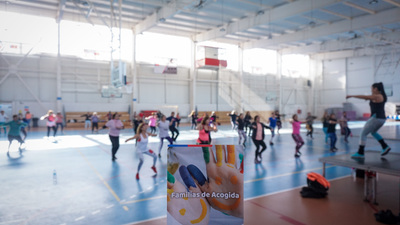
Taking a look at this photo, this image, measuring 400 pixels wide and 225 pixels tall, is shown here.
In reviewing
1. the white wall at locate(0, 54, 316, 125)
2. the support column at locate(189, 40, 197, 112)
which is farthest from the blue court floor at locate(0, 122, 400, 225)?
the support column at locate(189, 40, 197, 112)

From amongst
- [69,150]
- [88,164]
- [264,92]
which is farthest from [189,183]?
[264,92]

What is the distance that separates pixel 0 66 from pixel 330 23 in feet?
92.9

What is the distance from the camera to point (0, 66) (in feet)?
73.4

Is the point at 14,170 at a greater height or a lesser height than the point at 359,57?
lesser

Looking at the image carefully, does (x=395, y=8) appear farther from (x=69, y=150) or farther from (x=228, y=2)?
(x=69, y=150)

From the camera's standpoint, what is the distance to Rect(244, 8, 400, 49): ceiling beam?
1944 cm

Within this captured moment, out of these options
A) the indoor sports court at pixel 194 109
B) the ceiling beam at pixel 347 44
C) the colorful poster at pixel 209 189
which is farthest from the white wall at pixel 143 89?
the colorful poster at pixel 209 189

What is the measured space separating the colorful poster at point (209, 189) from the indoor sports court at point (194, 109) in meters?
0.01

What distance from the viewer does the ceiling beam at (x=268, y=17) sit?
17.8 meters

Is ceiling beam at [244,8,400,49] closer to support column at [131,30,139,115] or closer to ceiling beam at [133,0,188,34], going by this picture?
ceiling beam at [133,0,188,34]

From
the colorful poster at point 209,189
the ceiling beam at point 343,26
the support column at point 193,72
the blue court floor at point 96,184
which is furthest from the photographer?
the support column at point 193,72

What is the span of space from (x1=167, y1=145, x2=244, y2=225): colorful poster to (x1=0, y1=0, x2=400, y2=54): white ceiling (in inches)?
541

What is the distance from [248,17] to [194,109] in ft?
37.5

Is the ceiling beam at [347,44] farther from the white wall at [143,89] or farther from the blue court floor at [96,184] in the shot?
the blue court floor at [96,184]
